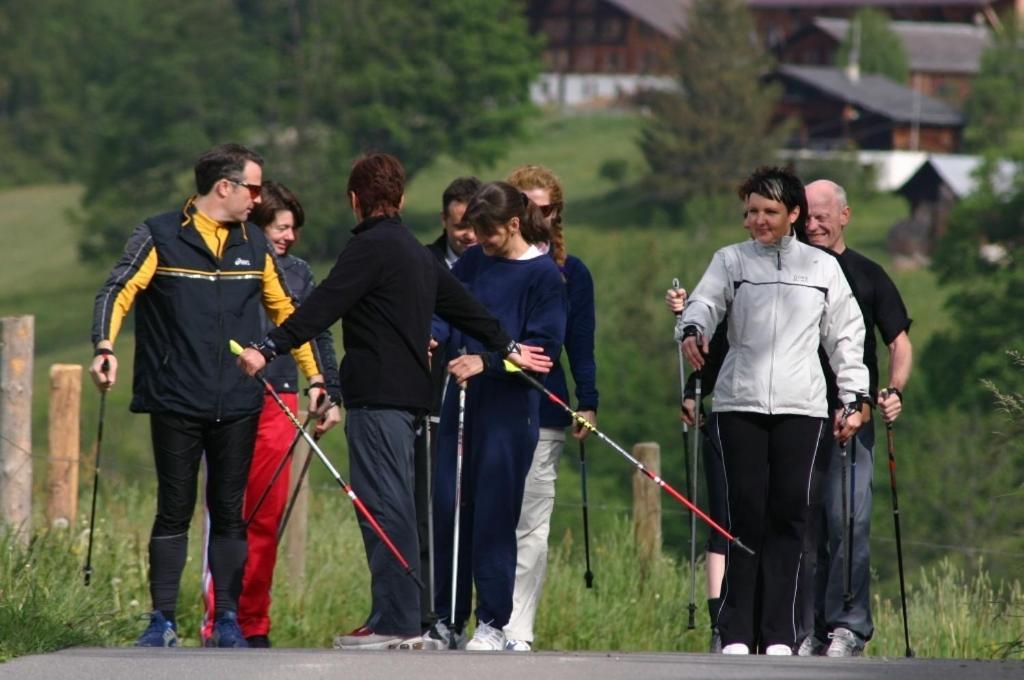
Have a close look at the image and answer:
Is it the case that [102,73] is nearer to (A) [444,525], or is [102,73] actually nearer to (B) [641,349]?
(B) [641,349]

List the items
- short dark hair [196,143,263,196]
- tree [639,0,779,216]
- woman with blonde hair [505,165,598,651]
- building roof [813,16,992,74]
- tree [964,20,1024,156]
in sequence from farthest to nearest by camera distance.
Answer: building roof [813,16,992,74] → tree [964,20,1024,156] → tree [639,0,779,216] → woman with blonde hair [505,165,598,651] → short dark hair [196,143,263,196]

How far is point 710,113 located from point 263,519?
291ft

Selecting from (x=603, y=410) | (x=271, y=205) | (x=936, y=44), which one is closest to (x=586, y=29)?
(x=936, y=44)

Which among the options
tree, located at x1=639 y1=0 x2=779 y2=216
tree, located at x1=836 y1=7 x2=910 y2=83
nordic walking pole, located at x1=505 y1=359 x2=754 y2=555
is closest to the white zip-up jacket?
nordic walking pole, located at x1=505 y1=359 x2=754 y2=555

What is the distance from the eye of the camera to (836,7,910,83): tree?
10781cm

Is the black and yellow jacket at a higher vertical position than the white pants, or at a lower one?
higher

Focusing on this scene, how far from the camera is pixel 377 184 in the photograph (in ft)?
23.8

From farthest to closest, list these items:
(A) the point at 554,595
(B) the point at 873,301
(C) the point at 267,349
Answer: (A) the point at 554,595
(B) the point at 873,301
(C) the point at 267,349

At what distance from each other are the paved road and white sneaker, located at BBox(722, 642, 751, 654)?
684 mm

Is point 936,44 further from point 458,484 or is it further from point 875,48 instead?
point 458,484

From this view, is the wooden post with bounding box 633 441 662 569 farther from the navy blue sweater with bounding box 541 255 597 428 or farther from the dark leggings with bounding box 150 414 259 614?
the dark leggings with bounding box 150 414 259 614

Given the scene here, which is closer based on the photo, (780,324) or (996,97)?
(780,324)

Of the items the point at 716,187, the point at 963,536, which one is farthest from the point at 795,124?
the point at 963,536

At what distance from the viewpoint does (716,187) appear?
92.3m
